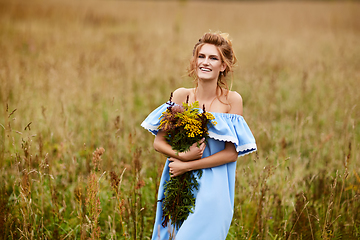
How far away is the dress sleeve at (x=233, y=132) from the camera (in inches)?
59.8

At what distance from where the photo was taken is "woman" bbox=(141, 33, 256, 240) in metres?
1.50

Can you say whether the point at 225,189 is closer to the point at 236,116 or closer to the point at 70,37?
the point at 236,116

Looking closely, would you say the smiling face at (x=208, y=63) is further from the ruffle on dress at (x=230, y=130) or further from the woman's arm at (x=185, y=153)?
the woman's arm at (x=185, y=153)

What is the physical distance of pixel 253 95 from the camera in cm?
446

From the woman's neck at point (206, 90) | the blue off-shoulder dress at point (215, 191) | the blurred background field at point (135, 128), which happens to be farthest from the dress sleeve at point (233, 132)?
the blurred background field at point (135, 128)

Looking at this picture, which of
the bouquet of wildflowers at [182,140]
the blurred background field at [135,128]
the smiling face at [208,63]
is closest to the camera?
the bouquet of wildflowers at [182,140]

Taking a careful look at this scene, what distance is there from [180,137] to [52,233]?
1.43 meters

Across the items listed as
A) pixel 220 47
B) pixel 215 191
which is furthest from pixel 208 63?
pixel 215 191

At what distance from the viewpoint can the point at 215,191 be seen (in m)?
1.52

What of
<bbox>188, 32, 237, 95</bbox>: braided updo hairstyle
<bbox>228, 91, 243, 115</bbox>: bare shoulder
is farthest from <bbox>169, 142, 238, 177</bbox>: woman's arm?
<bbox>188, 32, 237, 95</bbox>: braided updo hairstyle

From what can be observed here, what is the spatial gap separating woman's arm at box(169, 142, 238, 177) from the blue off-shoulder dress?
40 millimetres

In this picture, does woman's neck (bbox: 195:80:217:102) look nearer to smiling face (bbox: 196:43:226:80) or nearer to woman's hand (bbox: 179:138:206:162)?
smiling face (bbox: 196:43:226:80)

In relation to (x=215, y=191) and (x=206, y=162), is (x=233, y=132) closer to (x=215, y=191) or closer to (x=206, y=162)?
(x=206, y=162)

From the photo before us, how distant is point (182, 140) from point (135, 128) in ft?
6.87
